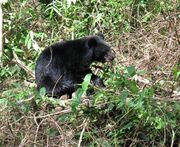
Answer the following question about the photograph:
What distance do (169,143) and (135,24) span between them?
4448mm

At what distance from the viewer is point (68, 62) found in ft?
22.1

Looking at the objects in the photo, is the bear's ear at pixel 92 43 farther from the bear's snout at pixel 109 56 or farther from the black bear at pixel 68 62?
the bear's snout at pixel 109 56

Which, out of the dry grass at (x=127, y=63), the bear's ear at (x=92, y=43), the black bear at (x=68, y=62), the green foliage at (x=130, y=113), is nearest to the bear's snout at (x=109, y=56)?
the black bear at (x=68, y=62)

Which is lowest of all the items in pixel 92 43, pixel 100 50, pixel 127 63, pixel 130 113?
pixel 127 63

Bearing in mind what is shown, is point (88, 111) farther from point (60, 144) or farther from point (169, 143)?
point (169, 143)

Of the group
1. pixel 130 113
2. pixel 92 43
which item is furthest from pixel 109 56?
pixel 130 113

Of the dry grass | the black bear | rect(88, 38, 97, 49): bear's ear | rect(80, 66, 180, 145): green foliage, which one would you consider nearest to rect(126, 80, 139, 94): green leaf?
rect(80, 66, 180, 145): green foliage

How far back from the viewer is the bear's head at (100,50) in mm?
6785

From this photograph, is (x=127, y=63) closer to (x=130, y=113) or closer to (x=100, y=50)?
(x=100, y=50)

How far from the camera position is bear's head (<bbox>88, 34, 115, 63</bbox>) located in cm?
679

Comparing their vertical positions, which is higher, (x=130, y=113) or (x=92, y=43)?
(x=92, y=43)

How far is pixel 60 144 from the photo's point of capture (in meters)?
4.64

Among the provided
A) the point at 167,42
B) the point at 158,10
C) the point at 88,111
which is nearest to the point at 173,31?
the point at 167,42

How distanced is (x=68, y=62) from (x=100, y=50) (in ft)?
1.56
